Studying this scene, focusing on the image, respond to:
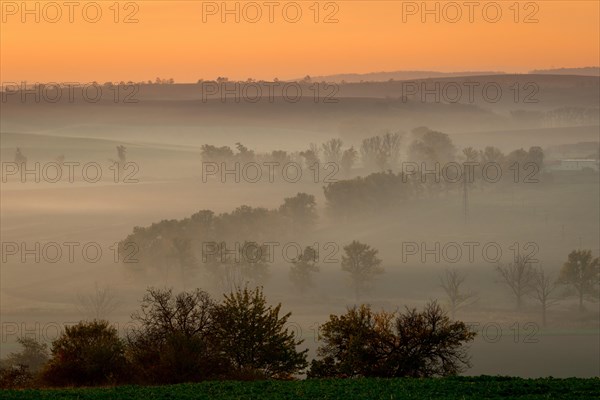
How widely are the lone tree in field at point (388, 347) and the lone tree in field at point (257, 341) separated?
2676 mm

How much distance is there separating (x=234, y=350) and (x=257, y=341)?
1800 millimetres

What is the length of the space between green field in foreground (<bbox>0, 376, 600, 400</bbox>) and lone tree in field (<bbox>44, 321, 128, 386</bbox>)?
327 inches

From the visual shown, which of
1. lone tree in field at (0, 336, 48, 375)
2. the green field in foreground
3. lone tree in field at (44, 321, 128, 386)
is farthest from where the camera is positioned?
lone tree in field at (0, 336, 48, 375)

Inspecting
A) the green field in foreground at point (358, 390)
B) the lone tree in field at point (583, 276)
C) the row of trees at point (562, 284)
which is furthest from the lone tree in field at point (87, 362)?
the lone tree in field at point (583, 276)

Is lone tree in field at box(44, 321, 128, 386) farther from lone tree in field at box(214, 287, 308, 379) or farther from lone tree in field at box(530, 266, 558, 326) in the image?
lone tree in field at box(530, 266, 558, 326)

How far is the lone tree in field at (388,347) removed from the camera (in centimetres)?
6662

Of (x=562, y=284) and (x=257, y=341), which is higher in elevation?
(x=562, y=284)

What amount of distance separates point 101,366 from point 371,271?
132 m

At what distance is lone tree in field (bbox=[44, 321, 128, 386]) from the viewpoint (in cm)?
6341

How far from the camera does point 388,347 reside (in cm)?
6788

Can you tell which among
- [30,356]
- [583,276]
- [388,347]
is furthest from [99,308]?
[388,347]

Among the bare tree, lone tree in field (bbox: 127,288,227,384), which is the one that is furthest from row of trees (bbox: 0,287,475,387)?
the bare tree

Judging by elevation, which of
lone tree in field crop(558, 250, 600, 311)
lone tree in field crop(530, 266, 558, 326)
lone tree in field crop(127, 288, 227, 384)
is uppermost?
lone tree in field crop(558, 250, 600, 311)

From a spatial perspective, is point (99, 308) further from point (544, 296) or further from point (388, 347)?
point (388, 347)
